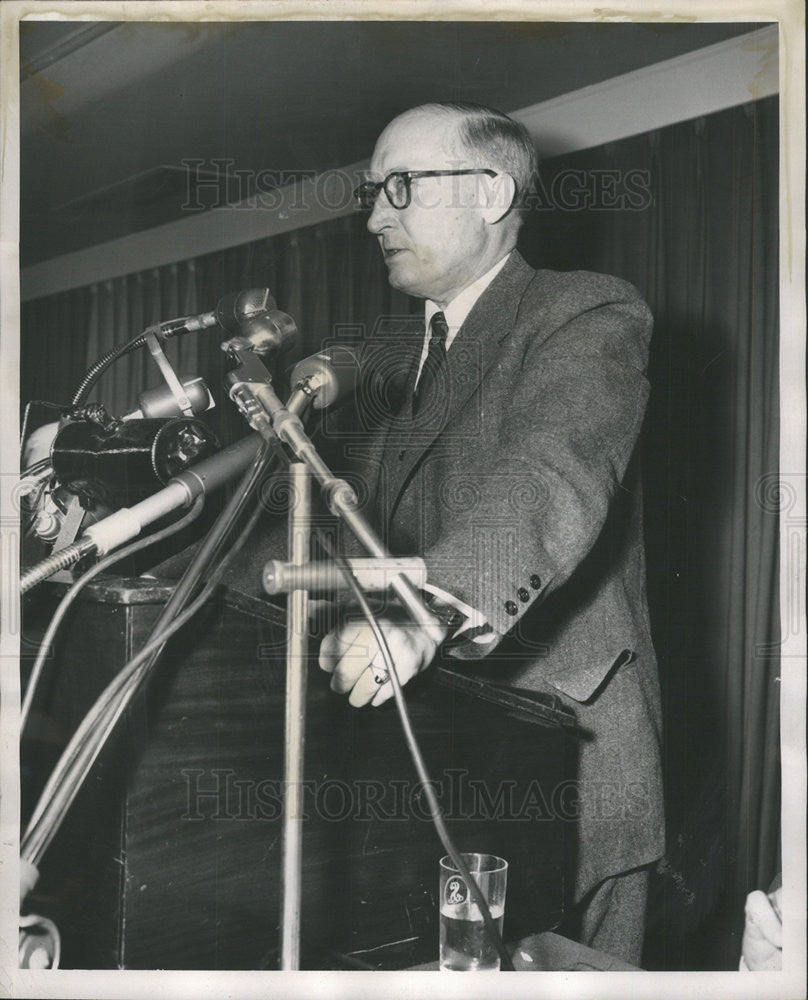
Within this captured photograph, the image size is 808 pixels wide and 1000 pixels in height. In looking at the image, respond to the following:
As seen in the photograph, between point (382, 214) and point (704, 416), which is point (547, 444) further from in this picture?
point (704, 416)

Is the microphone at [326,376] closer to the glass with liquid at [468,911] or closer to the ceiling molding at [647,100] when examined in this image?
the glass with liquid at [468,911]

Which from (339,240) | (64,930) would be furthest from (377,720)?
(339,240)

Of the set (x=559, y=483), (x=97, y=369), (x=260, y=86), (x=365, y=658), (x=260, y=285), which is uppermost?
(x=260, y=86)

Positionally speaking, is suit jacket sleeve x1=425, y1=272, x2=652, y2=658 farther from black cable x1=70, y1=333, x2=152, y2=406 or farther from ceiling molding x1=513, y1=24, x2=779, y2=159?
ceiling molding x1=513, y1=24, x2=779, y2=159

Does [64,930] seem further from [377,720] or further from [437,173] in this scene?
[437,173]

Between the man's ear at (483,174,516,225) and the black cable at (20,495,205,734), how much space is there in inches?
25.9

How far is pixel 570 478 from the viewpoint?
0.95m

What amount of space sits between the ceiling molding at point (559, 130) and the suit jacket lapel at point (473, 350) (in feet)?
1.40

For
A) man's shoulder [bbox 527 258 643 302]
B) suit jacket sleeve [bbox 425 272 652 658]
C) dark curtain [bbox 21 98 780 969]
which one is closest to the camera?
suit jacket sleeve [bbox 425 272 652 658]

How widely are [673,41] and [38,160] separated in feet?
4.14

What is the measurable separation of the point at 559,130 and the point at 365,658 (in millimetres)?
1832

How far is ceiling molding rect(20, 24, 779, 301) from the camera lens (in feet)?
6.19

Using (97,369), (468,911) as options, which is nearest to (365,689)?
(468,911)

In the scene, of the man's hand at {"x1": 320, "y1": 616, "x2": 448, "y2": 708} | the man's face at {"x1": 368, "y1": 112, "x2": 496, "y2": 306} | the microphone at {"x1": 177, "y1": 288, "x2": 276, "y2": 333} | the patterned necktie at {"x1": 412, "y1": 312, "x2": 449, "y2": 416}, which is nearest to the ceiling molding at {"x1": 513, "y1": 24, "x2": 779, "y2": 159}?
the man's face at {"x1": 368, "y1": 112, "x2": 496, "y2": 306}
